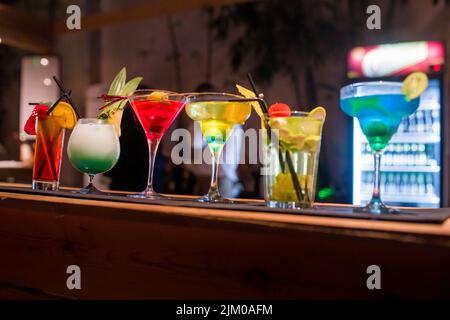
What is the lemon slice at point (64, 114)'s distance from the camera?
1.48m

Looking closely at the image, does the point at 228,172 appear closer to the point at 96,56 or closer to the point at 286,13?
the point at 286,13

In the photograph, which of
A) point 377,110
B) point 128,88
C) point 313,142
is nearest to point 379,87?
point 377,110

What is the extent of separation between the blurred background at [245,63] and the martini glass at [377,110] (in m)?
2.26

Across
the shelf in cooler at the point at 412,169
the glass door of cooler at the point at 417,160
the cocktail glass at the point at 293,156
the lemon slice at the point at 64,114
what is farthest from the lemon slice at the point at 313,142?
the shelf in cooler at the point at 412,169

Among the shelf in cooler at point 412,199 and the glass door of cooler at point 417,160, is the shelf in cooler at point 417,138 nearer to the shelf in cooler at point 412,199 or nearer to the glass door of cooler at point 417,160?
the glass door of cooler at point 417,160

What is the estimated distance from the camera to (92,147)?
4.49ft

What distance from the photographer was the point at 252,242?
0.84m

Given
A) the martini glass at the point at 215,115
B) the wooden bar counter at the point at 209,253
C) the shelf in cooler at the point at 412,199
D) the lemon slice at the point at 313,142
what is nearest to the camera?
the wooden bar counter at the point at 209,253

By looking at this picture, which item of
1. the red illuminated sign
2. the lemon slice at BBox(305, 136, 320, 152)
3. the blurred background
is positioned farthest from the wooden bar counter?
the red illuminated sign

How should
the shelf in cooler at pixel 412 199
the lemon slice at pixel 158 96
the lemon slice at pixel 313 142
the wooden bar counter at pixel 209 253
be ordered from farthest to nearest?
the shelf in cooler at pixel 412 199 < the lemon slice at pixel 158 96 < the lemon slice at pixel 313 142 < the wooden bar counter at pixel 209 253

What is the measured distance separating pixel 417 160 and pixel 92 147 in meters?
2.85

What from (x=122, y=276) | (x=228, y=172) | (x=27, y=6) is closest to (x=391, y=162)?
(x=228, y=172)

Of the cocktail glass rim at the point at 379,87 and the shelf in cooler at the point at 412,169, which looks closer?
the cocktail glass rim at the point at 379,87

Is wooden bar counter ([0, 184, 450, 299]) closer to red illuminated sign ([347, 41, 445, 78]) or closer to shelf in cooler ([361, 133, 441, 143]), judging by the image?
shelf in cooler ([361, 133, 441, 143])
